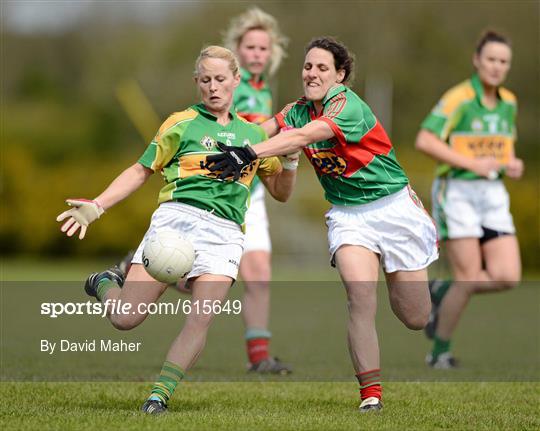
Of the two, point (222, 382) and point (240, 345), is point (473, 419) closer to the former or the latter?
point (222, 382)

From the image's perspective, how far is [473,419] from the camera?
576 centimetres

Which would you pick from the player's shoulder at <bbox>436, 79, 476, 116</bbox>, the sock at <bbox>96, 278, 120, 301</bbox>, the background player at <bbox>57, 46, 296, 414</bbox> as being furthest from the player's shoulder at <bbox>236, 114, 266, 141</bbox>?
the player's shoulder at <bbox>436, 79, 476, 116</bbox>

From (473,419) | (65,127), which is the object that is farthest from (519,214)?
(65,127)

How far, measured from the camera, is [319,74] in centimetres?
611

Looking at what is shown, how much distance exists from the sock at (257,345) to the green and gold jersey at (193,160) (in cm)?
211

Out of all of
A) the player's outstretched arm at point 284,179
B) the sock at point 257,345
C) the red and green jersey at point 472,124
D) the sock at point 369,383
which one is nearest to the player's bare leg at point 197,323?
the player's outstretched arm at point 284,179

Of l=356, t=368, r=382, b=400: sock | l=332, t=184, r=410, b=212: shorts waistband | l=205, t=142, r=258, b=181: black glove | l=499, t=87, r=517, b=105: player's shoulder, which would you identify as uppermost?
l=499, t=87, r=517, b=105: player's shoulder

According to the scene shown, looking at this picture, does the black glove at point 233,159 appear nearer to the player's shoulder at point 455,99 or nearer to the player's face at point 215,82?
the player's face at point 215,82

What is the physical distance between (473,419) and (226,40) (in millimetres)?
4064

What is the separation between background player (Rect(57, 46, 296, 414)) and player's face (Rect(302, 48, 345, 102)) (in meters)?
0.41

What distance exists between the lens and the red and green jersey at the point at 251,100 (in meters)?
8.24

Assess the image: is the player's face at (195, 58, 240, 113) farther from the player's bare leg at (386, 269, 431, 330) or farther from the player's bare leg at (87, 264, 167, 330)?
the player's bare leg at (386, 269, 431, 330)

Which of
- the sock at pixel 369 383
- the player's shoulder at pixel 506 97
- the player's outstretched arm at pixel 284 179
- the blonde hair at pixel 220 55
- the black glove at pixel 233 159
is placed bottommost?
the sock at pixel 369 383

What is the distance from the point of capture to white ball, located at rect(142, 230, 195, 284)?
18.4ft
